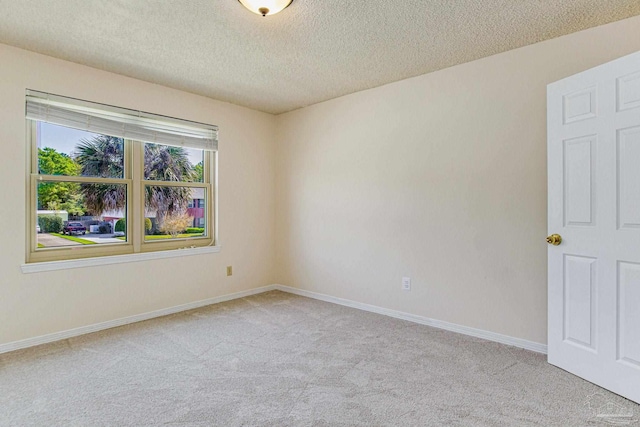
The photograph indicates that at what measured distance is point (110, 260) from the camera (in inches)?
129

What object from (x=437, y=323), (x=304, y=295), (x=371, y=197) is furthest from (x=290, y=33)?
(x=304, y=295)

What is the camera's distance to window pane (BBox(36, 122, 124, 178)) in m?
3.00

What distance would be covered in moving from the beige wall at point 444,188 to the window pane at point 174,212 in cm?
127

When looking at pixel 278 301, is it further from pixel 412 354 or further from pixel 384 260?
pixel 412 354

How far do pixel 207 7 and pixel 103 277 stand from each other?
2.56 meters

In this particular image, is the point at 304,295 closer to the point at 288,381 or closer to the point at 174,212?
the point at 174,212

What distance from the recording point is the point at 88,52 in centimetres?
283

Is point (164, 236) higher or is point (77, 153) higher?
point (77, 153)

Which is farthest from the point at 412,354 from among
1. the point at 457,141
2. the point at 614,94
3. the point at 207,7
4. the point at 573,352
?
the point at 207,7

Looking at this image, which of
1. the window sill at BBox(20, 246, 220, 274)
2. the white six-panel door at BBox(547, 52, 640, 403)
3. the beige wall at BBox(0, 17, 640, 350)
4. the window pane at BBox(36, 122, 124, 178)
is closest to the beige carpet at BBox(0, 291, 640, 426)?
the white six-panel door at BBox(547, 52, 640, 403)

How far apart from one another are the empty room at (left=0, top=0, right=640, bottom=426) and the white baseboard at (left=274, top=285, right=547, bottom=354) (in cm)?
2

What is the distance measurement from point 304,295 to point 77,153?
9.49 ft

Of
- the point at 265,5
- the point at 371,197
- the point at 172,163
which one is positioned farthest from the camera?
the point at 172,163

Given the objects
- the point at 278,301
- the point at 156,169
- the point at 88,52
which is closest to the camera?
the point at 88,52
